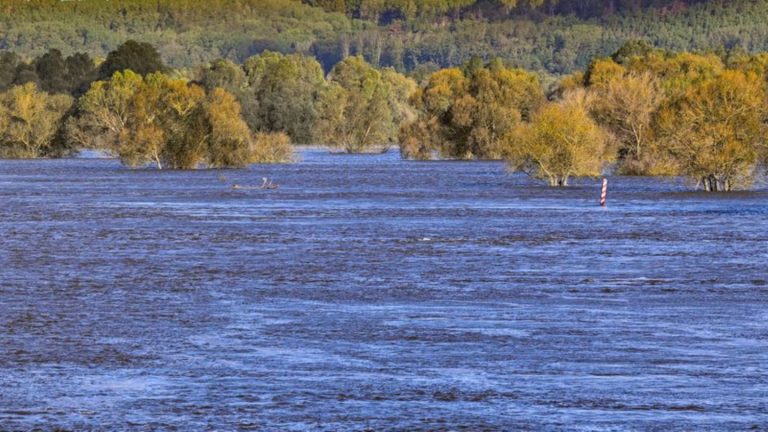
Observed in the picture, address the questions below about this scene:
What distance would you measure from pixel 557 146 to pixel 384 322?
5741 cm

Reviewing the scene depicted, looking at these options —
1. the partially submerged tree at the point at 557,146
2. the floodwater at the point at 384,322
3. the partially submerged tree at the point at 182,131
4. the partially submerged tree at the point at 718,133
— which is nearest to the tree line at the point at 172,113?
the partially submerged tree at the point at 182,131

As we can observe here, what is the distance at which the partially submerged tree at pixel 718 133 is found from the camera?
245 feet

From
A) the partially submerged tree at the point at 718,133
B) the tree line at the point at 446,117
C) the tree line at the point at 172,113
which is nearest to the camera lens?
the partially submerged tree at the point at 718,133

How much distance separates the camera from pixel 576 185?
8725cm

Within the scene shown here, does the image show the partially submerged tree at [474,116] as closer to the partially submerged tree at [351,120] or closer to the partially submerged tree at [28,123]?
the partially submerged tree at [351,120]

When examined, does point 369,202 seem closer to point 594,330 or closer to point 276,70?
point 594,330

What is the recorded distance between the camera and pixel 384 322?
87.8ft

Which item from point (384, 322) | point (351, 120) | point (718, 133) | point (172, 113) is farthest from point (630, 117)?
point (384, 322)

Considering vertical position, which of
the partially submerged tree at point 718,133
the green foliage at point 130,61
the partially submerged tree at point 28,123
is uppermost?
the green foliage at point 130,61

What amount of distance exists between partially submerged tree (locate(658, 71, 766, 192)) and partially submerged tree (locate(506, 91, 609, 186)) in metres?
5.51

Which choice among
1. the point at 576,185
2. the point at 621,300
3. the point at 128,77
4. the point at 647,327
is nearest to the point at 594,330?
the point at 647,327

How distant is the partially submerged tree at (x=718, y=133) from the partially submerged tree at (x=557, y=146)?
5.51m

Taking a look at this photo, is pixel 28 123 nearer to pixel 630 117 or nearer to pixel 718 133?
pixel 630 117

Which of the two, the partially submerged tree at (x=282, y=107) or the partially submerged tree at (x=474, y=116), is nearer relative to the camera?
the partially submerged tree at (x=474, y=116)
